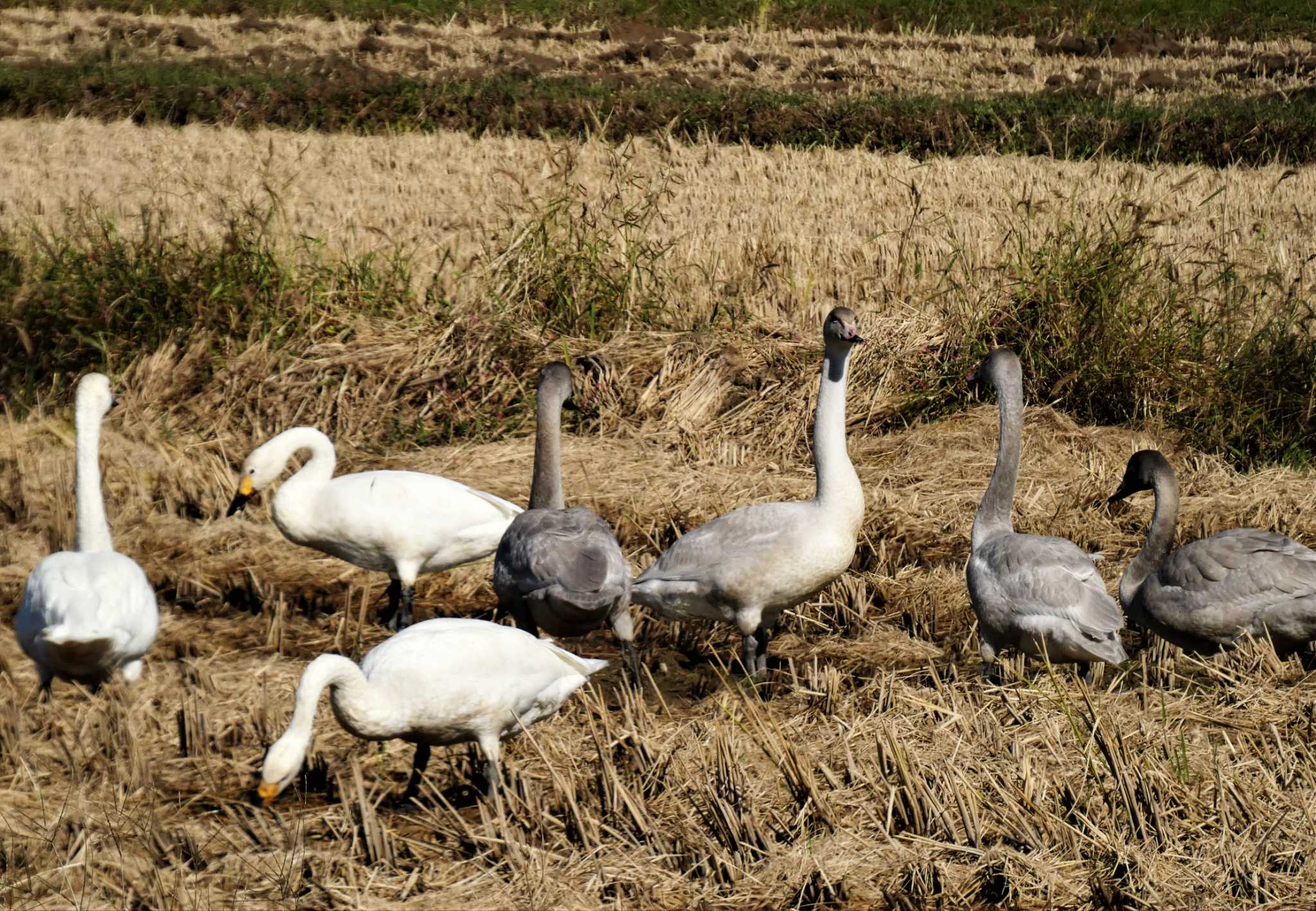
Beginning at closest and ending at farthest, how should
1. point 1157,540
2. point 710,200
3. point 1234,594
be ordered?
point 1234,594 → point 1157,540 → point 710,200

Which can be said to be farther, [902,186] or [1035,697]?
[902,186]

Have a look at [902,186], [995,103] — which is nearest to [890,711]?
[902,186]

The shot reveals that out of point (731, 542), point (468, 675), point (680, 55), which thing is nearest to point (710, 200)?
point (731, 542)

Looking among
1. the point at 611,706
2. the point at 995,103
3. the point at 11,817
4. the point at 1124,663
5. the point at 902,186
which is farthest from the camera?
the point at 995,103

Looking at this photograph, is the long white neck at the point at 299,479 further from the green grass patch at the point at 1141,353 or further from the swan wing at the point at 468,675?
the green grass patch at the point at 1141,353

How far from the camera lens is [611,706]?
193 inches

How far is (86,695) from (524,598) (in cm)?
155

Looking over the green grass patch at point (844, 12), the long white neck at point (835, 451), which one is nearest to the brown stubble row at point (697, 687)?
the long white neck at point (835, 451)

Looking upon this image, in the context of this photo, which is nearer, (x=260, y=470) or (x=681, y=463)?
(x=260, y=470)

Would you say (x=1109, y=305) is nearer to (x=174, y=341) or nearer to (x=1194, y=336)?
(x=1194, y=336)

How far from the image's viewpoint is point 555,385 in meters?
5.93

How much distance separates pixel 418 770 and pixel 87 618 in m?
1.17

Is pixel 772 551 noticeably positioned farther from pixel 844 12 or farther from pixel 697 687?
pixel 844 12

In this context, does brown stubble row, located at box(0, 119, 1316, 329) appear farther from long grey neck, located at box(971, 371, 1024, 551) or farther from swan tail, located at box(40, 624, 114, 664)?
swan tail, located at box(40, 624, 114, 664)
